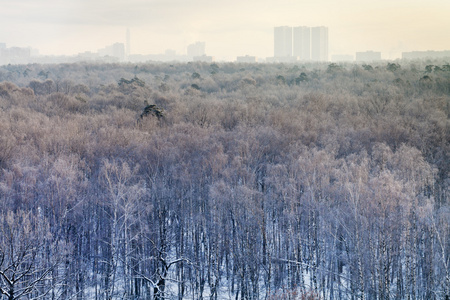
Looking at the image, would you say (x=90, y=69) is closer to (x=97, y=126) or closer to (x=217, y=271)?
(x=97, y=126)

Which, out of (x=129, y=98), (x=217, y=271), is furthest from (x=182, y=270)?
(x=129, y=98)

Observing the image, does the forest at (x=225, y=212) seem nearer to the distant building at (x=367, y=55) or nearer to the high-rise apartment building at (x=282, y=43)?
the high-rise apartment building at (x=282, y=43)

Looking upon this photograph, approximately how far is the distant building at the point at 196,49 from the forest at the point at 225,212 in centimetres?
16751

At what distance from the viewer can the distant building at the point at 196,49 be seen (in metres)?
193

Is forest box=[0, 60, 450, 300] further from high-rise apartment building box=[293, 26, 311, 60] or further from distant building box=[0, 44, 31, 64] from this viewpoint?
distant building box=[0, 44, 31, 64]

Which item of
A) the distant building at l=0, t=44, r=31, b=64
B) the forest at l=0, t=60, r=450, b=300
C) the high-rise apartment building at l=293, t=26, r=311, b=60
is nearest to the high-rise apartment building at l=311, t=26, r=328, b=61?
the high-rise apartment building at l=293, t=26, r=311, b=60

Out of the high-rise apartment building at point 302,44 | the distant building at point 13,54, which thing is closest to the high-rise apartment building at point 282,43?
the high-rise apartment building at point 302,44

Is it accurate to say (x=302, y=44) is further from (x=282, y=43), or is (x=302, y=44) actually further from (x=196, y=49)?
(x=196, y=49)

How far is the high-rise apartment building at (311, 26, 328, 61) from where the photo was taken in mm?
138750

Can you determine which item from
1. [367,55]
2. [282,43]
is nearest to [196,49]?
[282,43]

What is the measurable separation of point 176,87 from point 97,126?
904 inches

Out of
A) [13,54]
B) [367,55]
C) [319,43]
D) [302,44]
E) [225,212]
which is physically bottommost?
[225,212]

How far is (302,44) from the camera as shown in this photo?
455ft

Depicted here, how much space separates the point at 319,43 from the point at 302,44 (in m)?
6.05
